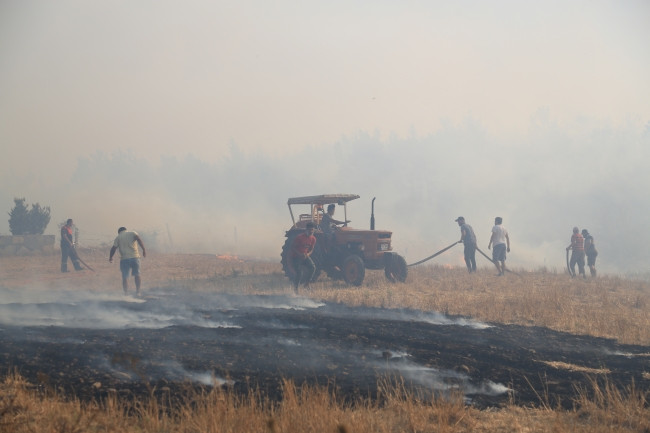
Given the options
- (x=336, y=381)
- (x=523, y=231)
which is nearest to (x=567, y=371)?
(x=336, y=381)

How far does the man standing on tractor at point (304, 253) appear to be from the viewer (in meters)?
14.0

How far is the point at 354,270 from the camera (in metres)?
15.2

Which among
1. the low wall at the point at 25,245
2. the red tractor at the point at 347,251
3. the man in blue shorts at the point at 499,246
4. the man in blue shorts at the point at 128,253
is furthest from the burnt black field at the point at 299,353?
the low wall at the point at 25,245

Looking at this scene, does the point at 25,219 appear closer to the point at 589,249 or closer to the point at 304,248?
the point at 304,248

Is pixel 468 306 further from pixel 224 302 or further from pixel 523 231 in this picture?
pixel 523 231

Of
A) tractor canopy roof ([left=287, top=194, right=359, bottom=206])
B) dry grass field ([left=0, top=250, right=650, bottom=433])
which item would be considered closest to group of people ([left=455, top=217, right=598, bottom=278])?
dry grass field ([left=0, top=250, right=650, bottom=433])

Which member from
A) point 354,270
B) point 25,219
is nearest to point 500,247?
point 354,270

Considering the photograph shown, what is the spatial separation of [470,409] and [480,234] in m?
40.3

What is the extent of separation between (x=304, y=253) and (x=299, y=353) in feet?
22.3

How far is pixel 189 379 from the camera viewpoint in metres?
5.92

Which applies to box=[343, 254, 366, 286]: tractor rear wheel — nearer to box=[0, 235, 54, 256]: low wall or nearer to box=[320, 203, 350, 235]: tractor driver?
box=[320, 203, 350, 235]: tractor driver

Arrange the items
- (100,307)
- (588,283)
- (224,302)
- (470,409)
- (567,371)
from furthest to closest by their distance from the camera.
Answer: (588,283) → (224,302) → (100,307) → (567,371) → (470,409)

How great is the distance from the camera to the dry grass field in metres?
4.49

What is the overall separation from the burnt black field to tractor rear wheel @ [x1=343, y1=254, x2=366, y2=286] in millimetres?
3689
